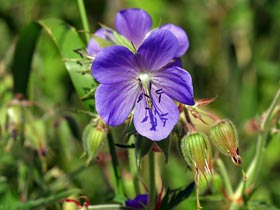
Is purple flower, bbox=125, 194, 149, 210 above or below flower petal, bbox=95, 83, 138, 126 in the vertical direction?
below

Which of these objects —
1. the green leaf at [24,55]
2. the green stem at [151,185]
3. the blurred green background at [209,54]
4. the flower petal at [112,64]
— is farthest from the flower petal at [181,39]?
the blurred green background at [209,54]

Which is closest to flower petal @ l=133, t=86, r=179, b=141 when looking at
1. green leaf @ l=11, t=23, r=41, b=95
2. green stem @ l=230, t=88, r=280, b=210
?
green stem @ l=230, t=88, r=280, b=210

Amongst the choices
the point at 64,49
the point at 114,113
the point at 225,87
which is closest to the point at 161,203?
the point at 114,113

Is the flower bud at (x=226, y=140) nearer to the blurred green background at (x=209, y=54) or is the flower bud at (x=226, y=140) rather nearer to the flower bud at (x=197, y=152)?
the flower bud at (x=197, y=152)

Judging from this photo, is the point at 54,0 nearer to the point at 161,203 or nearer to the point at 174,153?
the point at 174,153

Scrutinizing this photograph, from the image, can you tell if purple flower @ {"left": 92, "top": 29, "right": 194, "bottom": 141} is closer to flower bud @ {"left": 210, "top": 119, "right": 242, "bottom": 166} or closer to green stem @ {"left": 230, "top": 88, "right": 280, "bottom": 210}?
flower bud @ {"left": 210, "top": 119, "right": 242, "bottom": 166}
